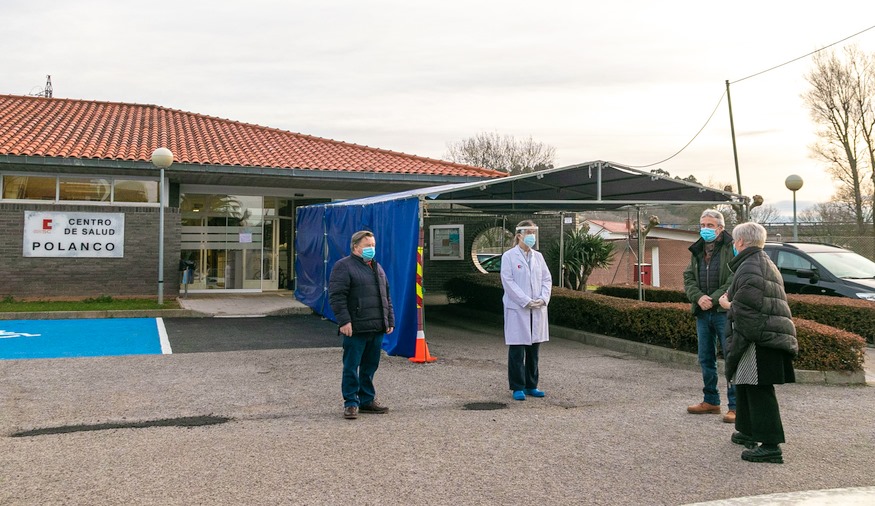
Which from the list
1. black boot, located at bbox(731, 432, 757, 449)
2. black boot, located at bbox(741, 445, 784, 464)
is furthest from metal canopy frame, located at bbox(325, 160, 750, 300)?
black boot, located at bbox(741, 445, 784, 464)

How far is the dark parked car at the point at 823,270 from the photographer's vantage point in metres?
13.2

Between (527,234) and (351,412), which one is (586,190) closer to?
(527,234)

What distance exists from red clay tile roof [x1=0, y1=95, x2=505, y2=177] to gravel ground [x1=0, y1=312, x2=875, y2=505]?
349 inches

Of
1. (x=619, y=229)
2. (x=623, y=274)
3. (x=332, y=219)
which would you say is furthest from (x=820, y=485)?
(x=619, y=229)

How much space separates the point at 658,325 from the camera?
10359 mm

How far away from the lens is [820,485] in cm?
488

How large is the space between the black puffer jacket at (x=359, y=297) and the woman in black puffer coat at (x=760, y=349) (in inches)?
121

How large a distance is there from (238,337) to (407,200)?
13.0 feet

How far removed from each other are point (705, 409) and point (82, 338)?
9.50 meters

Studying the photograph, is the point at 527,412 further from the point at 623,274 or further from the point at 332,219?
the point at 623,274

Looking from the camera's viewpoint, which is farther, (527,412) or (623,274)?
(623,274)

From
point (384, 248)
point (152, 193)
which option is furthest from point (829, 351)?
point (152, 193)

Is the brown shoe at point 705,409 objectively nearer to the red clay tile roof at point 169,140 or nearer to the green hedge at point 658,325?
the green hedge at point 658,325

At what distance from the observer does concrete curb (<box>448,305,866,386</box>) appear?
8.41m
